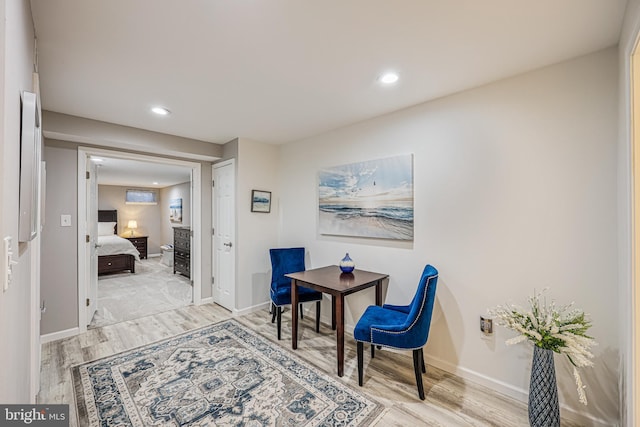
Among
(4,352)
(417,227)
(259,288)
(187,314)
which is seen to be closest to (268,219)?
(259,288)

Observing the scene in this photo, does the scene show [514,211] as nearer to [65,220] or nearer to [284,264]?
[284,264]

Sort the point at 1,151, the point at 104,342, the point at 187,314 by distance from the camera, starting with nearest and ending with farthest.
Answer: the point at 1,151, the point at 104,342, the point at 187,314

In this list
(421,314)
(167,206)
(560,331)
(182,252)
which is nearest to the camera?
(560,331)

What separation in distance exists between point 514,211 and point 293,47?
195 cm

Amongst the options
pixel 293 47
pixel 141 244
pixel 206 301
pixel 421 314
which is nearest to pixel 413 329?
pixel 421 314

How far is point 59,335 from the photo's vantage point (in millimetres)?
3014

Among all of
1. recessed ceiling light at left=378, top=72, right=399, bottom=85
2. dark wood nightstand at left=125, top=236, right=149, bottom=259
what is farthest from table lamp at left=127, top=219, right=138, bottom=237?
recessed ceiling light at left=378, top=72, right=399, bottom=85

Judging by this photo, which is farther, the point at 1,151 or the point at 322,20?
the point at 322,20

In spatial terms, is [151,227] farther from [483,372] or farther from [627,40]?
[627,40]

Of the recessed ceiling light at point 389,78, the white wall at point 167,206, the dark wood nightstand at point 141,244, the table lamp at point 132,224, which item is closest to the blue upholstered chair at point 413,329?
the recessed ceiling light at point 389,78

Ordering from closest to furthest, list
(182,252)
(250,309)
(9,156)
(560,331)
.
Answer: (9,156) < (560,331) < (250,309) < (182,252)

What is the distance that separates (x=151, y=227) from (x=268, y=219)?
6.71 m

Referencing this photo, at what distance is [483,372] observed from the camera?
2.23 m

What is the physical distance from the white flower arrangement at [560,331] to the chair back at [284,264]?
223 cm
